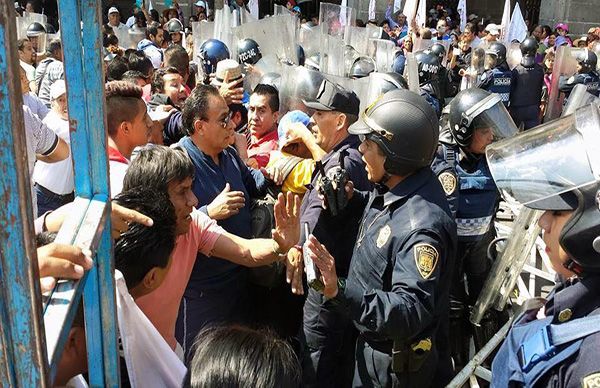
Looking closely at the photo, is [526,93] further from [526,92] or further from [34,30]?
[34,30]

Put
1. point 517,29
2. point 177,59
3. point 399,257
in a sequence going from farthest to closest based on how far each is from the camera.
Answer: point 517,29, point 177,59, point 399,257

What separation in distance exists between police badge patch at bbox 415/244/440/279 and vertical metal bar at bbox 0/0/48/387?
149 centimetres

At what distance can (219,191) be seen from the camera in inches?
114

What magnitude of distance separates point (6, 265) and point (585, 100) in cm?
333

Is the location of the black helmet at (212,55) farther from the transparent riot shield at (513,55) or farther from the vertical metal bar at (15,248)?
the transparent riot shield at (513,55)

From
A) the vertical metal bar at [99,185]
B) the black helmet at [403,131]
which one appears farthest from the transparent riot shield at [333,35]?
the vertical metal bar at [99,185]

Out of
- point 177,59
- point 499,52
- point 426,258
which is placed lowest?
point 426,258

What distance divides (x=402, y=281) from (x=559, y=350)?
0.70m

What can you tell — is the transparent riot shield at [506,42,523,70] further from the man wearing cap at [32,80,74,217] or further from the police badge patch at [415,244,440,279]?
the police badge patch at [415,244,440,279]

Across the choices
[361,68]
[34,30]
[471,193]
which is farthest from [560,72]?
[34,30]

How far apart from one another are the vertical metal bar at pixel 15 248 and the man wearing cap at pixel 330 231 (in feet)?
6.25

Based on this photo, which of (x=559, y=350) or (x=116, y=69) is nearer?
(x=559, y=350)

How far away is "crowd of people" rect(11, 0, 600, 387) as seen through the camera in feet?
4.64

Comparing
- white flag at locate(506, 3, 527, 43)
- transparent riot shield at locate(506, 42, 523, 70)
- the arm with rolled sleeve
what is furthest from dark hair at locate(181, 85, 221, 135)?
white flag at locate(506, 3, 527, 43)
